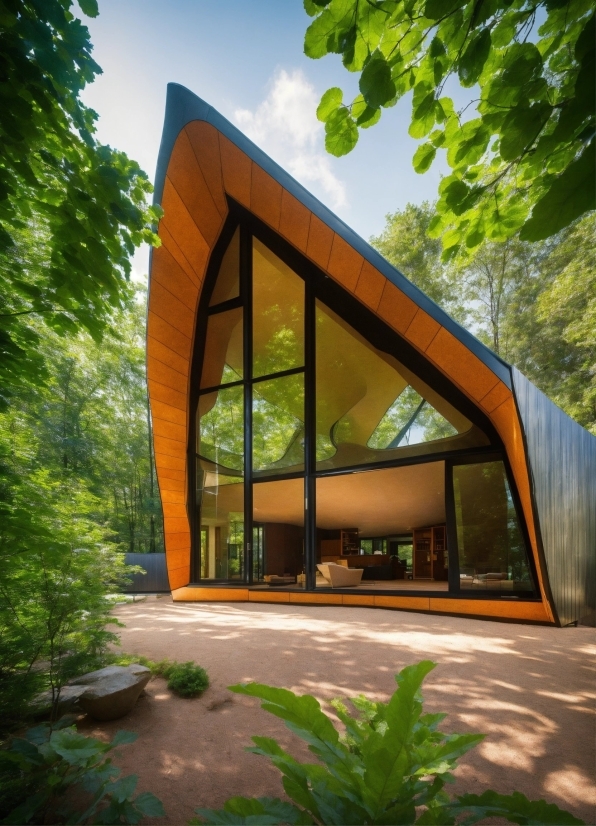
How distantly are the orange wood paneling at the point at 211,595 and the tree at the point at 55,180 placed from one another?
26.2 feet

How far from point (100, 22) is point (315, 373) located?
306 inches

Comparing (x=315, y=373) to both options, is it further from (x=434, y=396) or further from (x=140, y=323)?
(x=140, y=323)

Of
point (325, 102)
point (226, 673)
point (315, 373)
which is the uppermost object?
point (315, 373)

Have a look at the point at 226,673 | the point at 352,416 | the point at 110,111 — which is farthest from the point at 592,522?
the point at 110,111

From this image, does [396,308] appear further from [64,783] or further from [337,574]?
[64,783]

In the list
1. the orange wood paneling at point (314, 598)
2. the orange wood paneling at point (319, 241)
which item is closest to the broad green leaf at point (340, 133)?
the orange wood paneling at point (319, 241)

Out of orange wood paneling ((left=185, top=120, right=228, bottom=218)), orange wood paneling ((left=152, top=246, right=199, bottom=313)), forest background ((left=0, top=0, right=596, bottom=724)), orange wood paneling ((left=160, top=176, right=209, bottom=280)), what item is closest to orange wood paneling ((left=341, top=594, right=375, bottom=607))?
forest background ((left=0, top=0, right=596, bottom=724))

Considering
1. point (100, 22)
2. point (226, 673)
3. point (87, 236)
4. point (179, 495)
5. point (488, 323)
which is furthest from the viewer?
point (488, 323)

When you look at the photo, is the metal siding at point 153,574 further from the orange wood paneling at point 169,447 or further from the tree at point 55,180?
the tree at point 55,180

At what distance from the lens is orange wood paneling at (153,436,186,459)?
34.9 ft

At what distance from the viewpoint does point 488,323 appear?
1997 cm

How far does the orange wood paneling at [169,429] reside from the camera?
1066cm

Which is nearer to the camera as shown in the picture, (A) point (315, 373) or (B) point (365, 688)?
(B) point (365, 688)

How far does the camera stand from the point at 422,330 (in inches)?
282
